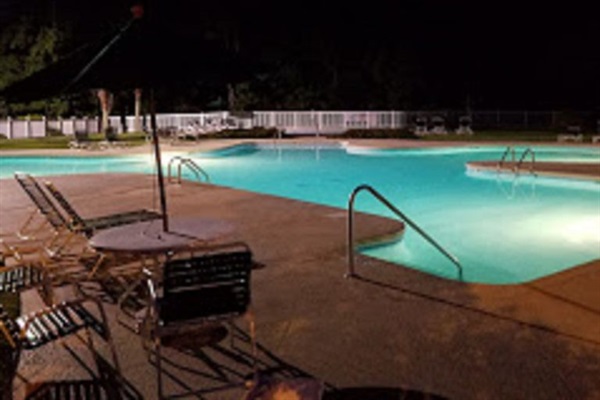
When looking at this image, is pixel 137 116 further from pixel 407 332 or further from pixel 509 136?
pixel 407 332

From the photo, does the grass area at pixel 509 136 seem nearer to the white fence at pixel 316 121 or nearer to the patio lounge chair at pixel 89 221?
the white fence at pixel 316 121

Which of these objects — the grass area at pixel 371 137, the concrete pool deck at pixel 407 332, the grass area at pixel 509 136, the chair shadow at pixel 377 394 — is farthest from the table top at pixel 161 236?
the grass area at pixel 509 136

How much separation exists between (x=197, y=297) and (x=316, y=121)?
94.1 feet

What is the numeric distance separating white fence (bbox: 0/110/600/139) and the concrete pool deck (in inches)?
984

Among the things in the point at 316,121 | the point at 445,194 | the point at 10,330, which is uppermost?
the point at 316,121

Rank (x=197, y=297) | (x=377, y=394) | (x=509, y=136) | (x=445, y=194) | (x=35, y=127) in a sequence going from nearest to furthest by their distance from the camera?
(x=377, y=394) → (x=197, y=297) → (x=445, y=194) → (x=509, y=136) → (x=35, y=127)

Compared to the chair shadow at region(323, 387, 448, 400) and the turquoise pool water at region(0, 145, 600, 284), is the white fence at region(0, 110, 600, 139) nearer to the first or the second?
the turquoise pool water at region(0, 145, 600, 284)

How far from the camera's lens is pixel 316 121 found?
32031mm

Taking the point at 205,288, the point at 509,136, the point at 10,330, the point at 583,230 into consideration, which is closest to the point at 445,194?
the point at 583,230

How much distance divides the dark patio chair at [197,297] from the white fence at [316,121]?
26.8 meters

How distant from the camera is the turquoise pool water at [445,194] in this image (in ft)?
29.1

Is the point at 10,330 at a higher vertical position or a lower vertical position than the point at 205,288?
lower

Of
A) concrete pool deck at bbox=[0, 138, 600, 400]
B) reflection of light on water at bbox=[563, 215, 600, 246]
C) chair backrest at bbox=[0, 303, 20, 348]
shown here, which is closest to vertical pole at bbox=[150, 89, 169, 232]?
concrete pool deck at bbox=[0, 138, 600, 400]

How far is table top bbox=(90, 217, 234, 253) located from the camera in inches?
195
